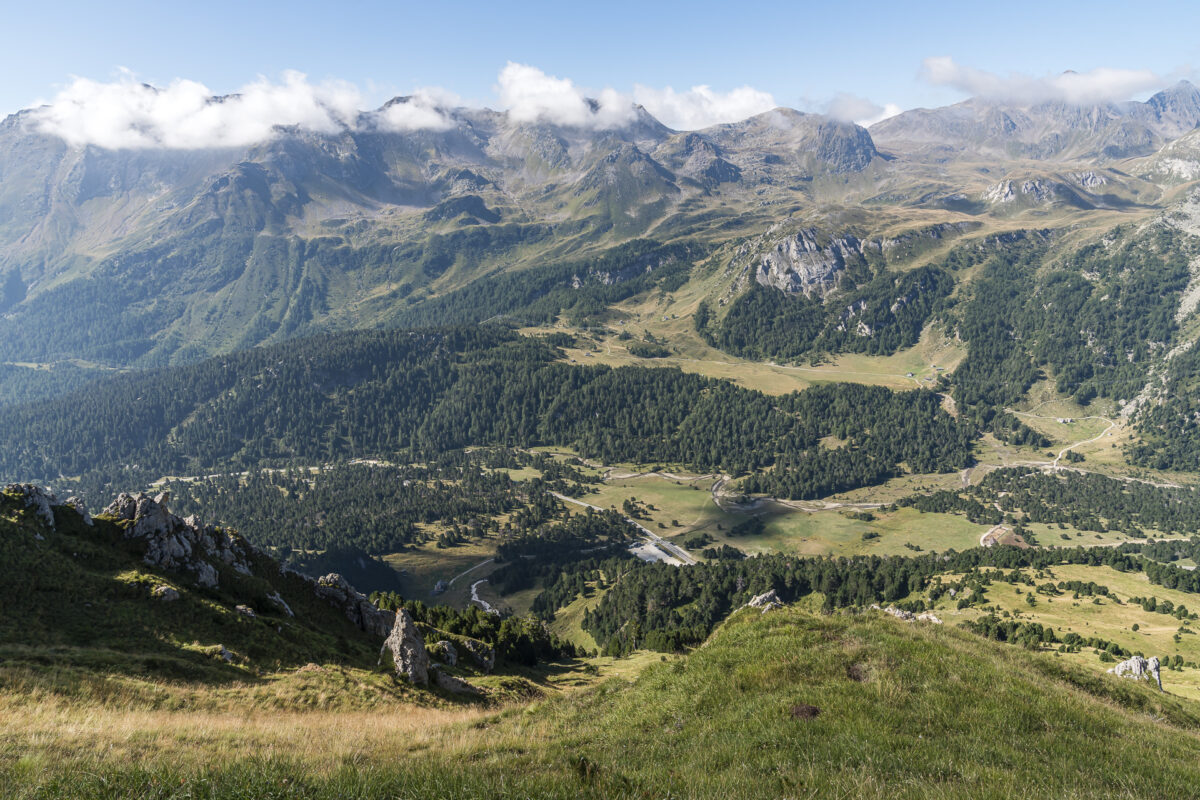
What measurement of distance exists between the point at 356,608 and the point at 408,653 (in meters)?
19.1

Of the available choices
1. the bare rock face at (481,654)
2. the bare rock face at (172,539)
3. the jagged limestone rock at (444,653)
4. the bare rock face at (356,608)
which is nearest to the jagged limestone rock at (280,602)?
the bare rock face at (172,539)

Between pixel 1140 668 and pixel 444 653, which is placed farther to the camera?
pixel 1140 668

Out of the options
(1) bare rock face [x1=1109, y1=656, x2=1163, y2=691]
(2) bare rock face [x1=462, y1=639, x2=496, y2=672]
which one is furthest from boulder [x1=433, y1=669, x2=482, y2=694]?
(1) bare rock face [x1=1109, y1=656, x2=1163, y2=691]

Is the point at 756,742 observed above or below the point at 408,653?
above

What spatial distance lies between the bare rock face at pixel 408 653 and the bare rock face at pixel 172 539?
14574 mm

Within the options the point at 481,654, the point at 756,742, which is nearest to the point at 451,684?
the point at 481,654

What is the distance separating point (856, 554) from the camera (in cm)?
19088

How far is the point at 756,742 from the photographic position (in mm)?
15102

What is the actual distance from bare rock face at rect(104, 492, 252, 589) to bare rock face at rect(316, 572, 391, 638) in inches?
303

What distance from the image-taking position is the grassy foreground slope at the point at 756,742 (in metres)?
10.2

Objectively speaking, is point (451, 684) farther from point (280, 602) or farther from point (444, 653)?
point (280, 602)

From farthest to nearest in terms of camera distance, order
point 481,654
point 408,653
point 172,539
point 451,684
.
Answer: point 481,654 < point 172,539 < point 451,684 < point 408,653


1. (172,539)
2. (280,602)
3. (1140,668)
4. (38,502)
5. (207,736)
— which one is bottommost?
(1140,668)

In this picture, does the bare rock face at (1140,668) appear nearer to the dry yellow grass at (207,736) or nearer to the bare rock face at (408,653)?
the bare rock face at (408,653)
